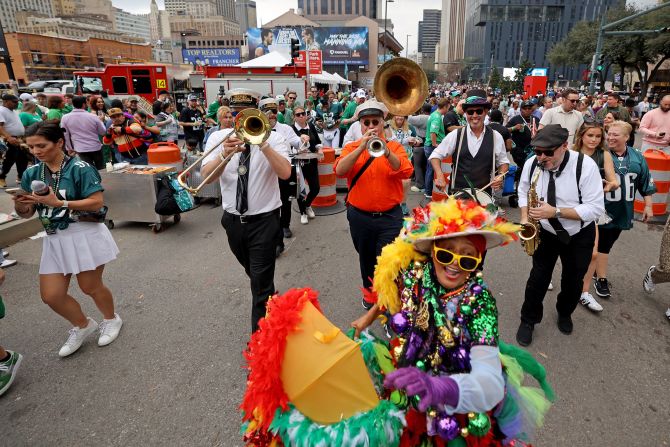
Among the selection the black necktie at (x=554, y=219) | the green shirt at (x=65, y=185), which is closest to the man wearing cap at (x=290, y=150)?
the green shirt at (x=65, y=185)

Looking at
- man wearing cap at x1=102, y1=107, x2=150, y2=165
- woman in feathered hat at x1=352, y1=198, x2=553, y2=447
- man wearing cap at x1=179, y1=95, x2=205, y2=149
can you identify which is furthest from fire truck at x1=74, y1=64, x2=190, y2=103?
woman in feathered hat at x1=352, y1=198, x2=553, y2=447

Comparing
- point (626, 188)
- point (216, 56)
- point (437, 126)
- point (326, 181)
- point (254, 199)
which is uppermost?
point (216, 56)

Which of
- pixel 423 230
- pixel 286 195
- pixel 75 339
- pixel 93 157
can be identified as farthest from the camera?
pixel 93 157

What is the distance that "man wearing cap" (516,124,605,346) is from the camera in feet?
10.8

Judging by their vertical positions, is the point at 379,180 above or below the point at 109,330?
above

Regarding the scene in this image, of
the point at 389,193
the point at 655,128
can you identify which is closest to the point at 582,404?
the point at 389,193

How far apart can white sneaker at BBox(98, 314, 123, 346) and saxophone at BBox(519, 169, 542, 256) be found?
12.3ft

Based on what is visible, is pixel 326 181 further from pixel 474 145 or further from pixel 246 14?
pixel 246 14

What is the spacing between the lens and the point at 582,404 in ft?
9.95

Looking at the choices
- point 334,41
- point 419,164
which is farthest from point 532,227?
point 334,41

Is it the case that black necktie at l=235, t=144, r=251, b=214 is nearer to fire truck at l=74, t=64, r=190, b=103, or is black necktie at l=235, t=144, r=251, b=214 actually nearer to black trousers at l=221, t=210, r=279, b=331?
black trousers at l=221, t=210, r=279, b=331

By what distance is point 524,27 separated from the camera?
109188 mm

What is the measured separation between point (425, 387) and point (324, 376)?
14.8 inches

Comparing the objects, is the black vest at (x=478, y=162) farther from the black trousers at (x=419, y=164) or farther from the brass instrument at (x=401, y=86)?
the black trousers at (x=419, y=164)
